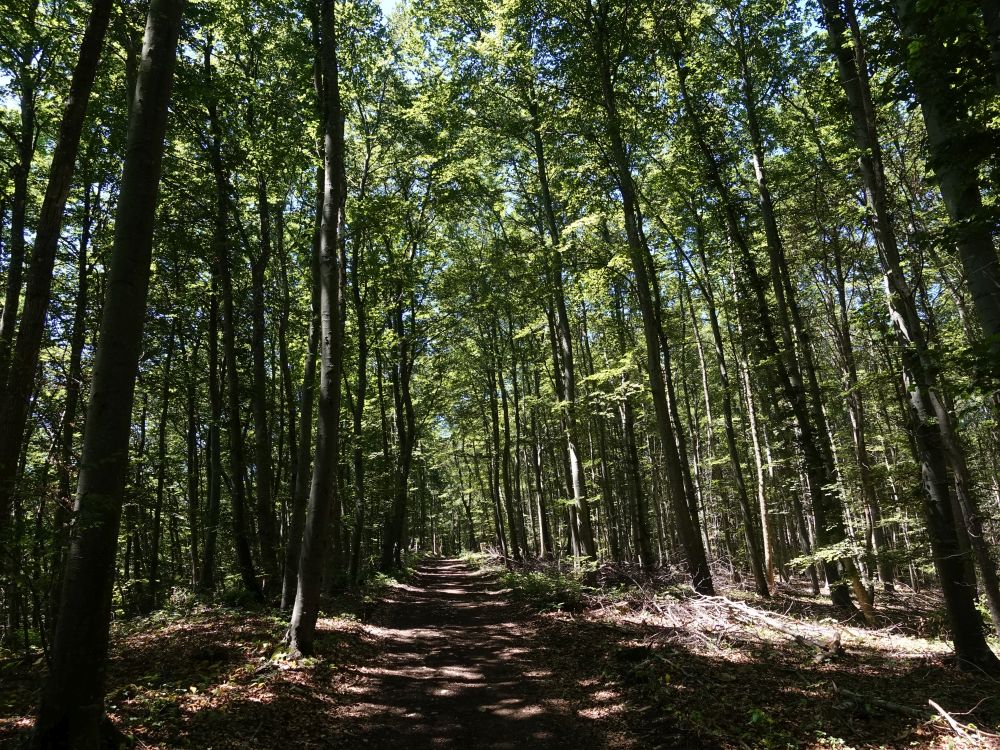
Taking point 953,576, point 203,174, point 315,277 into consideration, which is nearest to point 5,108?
point 203,174

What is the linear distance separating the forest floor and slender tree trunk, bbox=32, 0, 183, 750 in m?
1.08

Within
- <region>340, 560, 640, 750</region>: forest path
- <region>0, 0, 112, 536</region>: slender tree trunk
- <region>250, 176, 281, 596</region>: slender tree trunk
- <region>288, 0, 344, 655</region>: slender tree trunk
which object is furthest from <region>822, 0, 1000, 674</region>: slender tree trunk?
<region>250, 176, 281, 596</region>: slender tree trunk

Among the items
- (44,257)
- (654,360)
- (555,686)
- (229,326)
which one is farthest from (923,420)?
(229,326)

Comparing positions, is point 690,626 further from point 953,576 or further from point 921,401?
point 921,401

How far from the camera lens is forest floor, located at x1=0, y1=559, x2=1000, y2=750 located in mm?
4992

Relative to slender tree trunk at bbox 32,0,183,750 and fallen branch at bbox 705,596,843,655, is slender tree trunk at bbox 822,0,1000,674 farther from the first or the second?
slender tree trunk at bbox 32,0,183,750

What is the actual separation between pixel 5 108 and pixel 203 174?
16.4ft

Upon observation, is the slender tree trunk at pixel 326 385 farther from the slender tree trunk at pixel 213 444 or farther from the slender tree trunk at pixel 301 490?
the slender tree trunk at pixel 213 444

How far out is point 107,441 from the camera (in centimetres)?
427

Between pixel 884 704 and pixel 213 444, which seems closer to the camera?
pixel 884 704

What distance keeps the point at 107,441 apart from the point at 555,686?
603cm

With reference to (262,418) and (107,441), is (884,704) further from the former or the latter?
(262,418)

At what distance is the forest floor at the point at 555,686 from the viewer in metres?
4.99

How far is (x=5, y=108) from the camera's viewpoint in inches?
467
